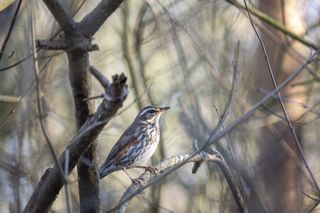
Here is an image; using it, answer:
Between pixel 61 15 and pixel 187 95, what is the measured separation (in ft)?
16.2

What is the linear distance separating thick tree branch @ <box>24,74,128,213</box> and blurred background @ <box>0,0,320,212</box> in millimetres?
2631

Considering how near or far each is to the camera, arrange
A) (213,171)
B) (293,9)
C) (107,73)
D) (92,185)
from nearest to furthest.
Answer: (92,185), (213,171), (293,9), (107,73)

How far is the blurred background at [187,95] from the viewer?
7.27m

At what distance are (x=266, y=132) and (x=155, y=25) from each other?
2.24 metres

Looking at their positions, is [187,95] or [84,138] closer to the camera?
[84,138]

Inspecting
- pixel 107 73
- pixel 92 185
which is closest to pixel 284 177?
pixel 107 73

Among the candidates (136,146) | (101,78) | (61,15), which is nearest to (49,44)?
(61,15)

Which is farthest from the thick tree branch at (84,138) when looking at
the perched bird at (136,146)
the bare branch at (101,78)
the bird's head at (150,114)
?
the bird's head at (150,114)

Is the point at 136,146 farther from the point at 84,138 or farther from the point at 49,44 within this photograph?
the point at 49,44

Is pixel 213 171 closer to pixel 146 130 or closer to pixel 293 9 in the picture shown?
pixel 146 130

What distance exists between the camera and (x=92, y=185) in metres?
3.54

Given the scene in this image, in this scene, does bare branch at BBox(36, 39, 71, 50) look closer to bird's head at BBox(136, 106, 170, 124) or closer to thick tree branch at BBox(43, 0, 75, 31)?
thick tree branch at BBox(43, 0, 75, 31)

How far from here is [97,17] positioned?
10.1ft

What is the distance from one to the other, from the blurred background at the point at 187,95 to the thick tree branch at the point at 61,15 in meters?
3.40
